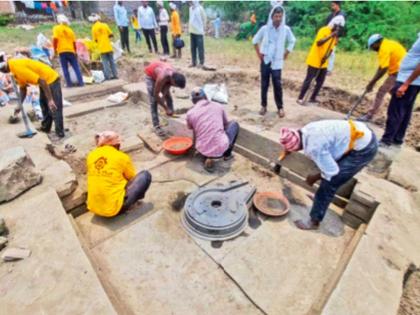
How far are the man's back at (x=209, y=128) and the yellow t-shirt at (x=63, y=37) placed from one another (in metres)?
4.92

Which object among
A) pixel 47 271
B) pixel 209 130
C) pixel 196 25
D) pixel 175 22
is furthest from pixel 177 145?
pixel 175 22

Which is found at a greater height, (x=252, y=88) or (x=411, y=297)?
(x=252, y=88)

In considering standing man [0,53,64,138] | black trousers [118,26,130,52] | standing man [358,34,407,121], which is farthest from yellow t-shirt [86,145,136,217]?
black trousers [118,26,130,52]

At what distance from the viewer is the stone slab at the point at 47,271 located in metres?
1.80

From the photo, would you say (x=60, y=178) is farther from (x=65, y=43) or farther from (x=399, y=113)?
(x=65, y=43)

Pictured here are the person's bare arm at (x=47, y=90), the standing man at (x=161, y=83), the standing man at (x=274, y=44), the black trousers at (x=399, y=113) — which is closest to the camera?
the black trousers at (x=399, y=113)

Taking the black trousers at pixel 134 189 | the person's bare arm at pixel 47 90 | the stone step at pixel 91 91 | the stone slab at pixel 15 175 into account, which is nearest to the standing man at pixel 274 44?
the black trousers at pixel 134 189

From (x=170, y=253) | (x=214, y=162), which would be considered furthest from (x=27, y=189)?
(x=214, y=162)

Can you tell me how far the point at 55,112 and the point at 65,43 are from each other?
10.2 feet

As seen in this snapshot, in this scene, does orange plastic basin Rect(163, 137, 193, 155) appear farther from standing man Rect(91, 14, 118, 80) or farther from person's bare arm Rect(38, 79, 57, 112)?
standing man Rect(91, 14, 118, 80)

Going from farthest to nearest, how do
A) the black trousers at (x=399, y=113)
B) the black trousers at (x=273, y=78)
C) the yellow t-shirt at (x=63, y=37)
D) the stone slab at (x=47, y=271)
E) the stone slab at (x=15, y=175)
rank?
the yellow t-shirt at (x=63, y=37) → the black trousers at (x=273, y=78) → the black trousers at (x=399, y=113) → the stone slab at (x=15, y=175) → the stone slab at (x=47, y=271)

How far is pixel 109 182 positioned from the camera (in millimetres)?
2752

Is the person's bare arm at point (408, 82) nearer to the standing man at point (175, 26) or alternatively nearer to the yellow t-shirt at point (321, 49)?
the yellow t-shirt at point (321, 49)

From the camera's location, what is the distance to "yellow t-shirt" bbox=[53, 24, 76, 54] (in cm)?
643
